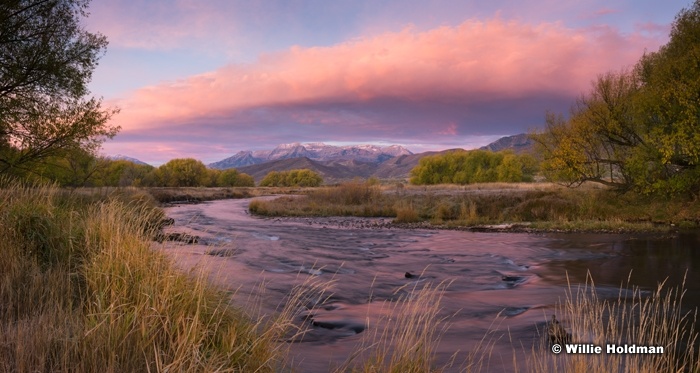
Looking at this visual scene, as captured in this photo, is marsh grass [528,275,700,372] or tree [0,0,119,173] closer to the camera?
marsh grass [528,275,700,372]

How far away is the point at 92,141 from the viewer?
67.1 feet

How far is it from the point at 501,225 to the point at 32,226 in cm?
2495

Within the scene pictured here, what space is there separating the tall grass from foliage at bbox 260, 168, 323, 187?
141 metres

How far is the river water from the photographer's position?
25.9ft

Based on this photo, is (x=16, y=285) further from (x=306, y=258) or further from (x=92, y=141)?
(x=92, y=141)

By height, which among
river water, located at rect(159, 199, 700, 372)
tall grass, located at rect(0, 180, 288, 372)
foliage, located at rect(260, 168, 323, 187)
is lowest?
river water, located at rect(159, 199, 700, 372)

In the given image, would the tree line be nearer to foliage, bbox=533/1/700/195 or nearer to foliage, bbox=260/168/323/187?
foliage, bbox=260/168/323/187

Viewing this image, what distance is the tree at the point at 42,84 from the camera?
1772 centimetres

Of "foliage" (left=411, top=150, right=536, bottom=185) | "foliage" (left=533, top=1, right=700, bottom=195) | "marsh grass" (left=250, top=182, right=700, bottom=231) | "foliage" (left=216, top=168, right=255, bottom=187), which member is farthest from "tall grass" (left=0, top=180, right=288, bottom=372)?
"foliage" (left=216, top=168, right=255, bottom=187)

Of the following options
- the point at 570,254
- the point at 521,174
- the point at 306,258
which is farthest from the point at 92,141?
the point at 521,174

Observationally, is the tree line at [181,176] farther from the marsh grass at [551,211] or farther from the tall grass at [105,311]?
the tall grass at [105,311]

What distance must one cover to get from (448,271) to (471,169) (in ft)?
334

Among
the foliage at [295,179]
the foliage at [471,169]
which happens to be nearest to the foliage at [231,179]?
the foliage at [295,179]

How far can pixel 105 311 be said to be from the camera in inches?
188
